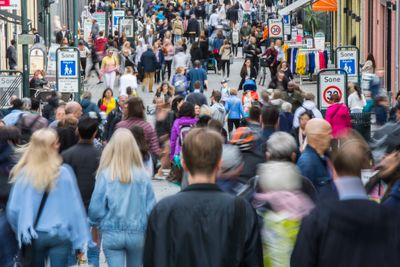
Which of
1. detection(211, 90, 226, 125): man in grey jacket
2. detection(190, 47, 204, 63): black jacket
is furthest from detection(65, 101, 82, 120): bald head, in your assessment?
detection(190, 47, 204, 63): black jacket

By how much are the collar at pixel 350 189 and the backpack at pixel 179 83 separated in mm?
24667

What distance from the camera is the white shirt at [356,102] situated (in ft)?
81.5

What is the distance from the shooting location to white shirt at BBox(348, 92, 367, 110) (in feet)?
81.5

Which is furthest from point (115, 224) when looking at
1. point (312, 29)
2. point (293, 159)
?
point (312, 29)

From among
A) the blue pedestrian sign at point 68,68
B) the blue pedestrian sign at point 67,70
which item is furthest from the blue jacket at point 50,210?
the blue pedestrian sign at point 68,68

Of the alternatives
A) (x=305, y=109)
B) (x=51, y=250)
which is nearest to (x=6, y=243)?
(x=51, y=250)

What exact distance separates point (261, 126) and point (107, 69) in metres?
22.8

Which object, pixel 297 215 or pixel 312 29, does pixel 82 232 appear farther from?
pixel 312 29

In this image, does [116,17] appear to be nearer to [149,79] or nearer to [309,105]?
[149,79]

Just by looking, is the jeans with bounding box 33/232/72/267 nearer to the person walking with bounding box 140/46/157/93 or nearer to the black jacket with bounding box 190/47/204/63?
the person walking with bounding box 140/46/157/93

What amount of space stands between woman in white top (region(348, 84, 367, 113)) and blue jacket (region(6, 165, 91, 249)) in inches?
601

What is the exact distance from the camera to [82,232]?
10.1m

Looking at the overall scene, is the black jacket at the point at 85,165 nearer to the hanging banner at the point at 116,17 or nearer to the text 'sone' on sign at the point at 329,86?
the text 'sone' on sign at the point at 329,86

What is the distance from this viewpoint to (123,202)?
10.4 meters
